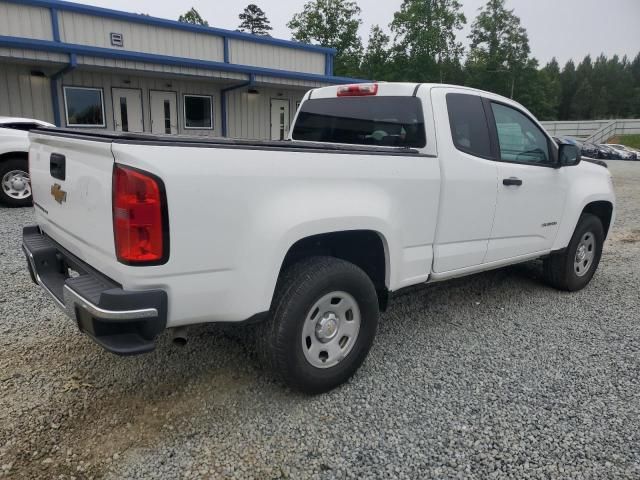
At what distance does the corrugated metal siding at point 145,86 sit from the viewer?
47.0ft

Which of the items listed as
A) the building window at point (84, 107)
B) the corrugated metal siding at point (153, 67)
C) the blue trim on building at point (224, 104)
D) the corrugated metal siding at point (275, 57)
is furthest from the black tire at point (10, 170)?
the corrugated metal siding at point (275, 57)

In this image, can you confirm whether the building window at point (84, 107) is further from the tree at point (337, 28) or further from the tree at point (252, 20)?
the tree at point (252, 20)

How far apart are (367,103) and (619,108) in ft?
361

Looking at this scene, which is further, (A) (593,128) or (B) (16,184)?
(A) (593,128)

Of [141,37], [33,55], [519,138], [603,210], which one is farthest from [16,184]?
[141,37]

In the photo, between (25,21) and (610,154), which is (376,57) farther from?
(25,21)

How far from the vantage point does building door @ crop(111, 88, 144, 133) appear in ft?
49.5

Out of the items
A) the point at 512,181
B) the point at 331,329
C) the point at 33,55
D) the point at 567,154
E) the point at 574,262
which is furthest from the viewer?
the point at 33,55

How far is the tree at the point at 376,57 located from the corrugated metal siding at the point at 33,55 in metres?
44.0

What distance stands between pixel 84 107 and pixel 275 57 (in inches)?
288

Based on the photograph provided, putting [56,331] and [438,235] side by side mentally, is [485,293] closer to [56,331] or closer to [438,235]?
[438,235]

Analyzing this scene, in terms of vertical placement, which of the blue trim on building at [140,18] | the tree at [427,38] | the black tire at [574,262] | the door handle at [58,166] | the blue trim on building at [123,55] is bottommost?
the black tire at [574,262]

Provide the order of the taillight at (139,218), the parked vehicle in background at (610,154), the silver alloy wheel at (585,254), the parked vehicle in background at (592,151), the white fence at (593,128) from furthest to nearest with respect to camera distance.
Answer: the white fence at (593,128), the parked vehicle in background at (610,154), the parked vehicle in background at (592,151), the silver alloy wheel at (585,254), the taillight at (139,218)

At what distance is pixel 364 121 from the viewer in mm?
4027
